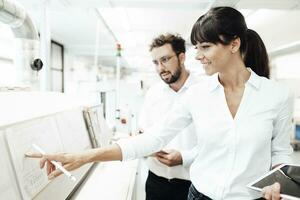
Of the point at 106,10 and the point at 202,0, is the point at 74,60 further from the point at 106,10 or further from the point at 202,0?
the point at 202,0

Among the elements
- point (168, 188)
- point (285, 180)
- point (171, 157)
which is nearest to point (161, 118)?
point (171, 157)

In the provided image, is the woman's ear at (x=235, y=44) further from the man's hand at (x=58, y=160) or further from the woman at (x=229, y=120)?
the man's hand at (x=58, y=160)

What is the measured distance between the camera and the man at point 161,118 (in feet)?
4.91

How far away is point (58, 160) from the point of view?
82cm

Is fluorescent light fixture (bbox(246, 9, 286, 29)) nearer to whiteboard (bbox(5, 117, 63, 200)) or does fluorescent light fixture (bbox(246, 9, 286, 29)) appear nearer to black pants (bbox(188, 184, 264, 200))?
black pants (bbox(188, 184, 264, 200))

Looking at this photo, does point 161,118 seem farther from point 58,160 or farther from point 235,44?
point 58,160

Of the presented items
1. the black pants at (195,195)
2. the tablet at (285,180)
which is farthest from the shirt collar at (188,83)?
the tablet at (285,180)

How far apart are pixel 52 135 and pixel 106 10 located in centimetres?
220

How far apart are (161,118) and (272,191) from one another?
825 millimetres

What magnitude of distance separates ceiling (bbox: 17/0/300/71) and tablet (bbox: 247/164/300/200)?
1.19 metres

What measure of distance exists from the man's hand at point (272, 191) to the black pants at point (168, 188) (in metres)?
0.73

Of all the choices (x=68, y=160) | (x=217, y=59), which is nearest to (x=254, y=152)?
(x=217, y=59)

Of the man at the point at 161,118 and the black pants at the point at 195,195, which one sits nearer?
the black pants at the point at 195,195

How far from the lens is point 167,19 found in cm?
350
